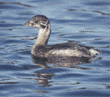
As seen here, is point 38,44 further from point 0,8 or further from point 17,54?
point 0,8

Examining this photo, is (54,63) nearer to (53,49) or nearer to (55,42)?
(53,49)

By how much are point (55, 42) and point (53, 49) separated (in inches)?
83.7

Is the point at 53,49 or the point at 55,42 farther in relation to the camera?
the point at 55,42

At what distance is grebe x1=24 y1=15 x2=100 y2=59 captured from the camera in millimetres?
10023

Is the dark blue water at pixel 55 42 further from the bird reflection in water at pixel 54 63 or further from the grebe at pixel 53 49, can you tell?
the grebe at pixel 53 49

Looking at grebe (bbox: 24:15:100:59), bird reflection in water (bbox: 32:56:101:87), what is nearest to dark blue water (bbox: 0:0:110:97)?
bird reflection in water (bbox: 32:56:101:87)

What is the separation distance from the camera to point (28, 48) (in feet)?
37.6

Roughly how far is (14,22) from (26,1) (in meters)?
2.96

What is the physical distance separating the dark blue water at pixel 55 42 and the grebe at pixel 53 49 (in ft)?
1.05

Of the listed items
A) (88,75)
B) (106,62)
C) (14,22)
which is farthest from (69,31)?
(88,75)

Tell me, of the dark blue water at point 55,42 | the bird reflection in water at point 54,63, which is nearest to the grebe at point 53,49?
the bird reflection in water at point 54,63

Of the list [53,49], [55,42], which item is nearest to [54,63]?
[53,49]

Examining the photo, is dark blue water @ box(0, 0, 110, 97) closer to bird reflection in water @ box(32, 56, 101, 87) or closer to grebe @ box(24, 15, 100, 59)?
bird reflection in water @ box(32, 56, 101, 87)

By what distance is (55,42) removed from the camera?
482 inches
